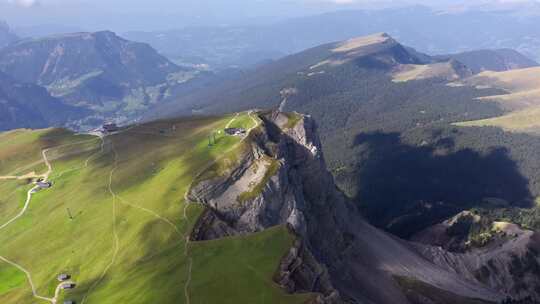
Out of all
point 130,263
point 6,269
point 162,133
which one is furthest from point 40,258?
point 162,133

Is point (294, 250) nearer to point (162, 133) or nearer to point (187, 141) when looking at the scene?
point (187, 141)

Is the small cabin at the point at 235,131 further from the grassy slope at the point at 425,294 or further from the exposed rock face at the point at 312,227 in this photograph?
the grassy slope at the point at 425,294

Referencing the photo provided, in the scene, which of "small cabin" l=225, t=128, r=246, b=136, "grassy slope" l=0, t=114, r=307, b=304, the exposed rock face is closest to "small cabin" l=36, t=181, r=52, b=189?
"grassy slope" l=0, t=114, r=307, b=304

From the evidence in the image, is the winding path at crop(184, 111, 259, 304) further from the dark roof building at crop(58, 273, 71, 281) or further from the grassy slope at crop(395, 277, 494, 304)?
the grassy slope at crop(395, 277, 494, 304)

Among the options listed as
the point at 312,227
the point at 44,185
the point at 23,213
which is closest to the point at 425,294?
the point at 312,227

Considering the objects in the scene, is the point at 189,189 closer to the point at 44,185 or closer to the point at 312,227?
the point at 312,227

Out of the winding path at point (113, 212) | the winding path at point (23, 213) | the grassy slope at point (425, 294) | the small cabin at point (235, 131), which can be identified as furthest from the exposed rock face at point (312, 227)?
the winding path at point (23, 213)
